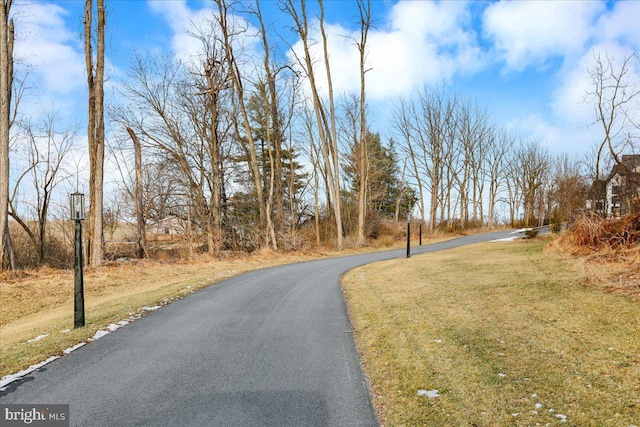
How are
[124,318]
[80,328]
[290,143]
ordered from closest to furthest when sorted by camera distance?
[80,328] → [124,318] → [290,143]

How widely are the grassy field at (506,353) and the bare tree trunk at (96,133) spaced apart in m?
13.5

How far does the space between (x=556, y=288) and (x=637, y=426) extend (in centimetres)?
524

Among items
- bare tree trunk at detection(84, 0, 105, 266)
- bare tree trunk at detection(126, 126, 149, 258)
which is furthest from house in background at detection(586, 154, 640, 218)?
bare tree trunk at detection(126, 126, 149, 258)

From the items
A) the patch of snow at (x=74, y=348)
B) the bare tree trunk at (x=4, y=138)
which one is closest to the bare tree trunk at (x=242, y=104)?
the bare tree trunk at (x=4, y=138)

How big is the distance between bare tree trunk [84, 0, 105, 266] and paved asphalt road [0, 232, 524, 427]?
38.0ft

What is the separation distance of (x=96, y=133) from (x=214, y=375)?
16.4 m

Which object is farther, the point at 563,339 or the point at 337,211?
the point at 337,211

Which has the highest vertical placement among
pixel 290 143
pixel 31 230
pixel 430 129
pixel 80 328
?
pixel 430 129

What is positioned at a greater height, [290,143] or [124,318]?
[290,143]

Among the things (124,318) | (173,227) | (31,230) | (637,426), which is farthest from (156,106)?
(637,426)

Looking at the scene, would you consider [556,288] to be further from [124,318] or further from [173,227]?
[173,227]

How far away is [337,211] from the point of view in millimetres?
27281

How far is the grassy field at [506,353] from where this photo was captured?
3.51m

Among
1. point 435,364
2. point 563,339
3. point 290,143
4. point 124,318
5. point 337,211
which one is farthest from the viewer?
point 290,143
